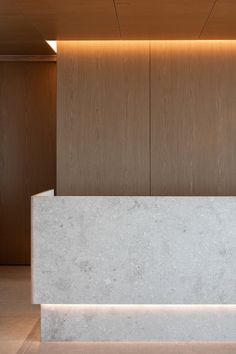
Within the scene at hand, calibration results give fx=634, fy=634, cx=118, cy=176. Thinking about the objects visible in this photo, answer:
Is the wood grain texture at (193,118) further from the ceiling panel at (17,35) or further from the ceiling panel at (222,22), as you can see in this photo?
the ceiling panel at (17,35)

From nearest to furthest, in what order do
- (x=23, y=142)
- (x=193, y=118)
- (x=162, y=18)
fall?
(x=162, y=18) < (x=193, y=118) < (x=23, y=142)

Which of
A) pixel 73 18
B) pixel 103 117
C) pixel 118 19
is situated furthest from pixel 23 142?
pixel 118 19

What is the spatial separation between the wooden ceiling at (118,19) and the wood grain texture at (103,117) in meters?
0.27

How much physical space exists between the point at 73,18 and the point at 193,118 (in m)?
1.69

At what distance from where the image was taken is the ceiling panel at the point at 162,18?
202 inches

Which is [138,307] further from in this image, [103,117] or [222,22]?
[222,22]

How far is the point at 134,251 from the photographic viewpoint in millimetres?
4801

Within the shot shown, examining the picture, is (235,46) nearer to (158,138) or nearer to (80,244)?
(158,138)

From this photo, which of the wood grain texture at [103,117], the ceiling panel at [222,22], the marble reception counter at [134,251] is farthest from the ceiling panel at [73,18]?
the marble reception counter at [134,251]

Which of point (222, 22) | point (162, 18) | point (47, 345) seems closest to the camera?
point (47, 345)

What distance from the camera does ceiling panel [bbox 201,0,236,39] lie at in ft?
17.1

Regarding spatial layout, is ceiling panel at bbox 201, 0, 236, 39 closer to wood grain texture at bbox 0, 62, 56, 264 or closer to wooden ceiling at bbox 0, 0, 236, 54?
wooden ceiling at bbox 0, 0, 236, 54

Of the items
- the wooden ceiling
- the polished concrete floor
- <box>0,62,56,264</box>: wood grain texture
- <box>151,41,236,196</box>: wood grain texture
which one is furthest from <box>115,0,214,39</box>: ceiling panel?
the polished concrete floor

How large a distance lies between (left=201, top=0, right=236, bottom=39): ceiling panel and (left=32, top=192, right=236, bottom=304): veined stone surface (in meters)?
1.64
